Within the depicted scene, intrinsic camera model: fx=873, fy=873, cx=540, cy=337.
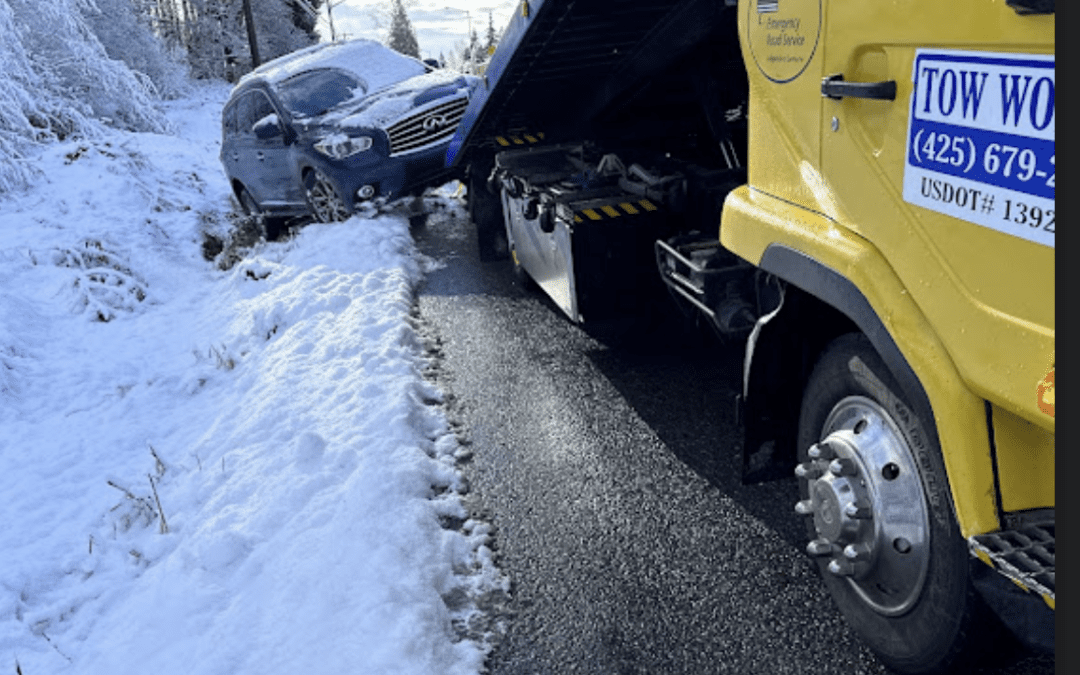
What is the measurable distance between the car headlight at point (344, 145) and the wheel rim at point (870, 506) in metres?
7.46

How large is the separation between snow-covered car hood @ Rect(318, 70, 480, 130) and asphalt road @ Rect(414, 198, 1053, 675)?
4151mm

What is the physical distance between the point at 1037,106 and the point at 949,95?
27 cm

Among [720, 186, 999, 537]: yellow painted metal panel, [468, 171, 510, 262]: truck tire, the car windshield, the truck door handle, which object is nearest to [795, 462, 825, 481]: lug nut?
[720, 186, 999, 537]: yellow painted metal panel

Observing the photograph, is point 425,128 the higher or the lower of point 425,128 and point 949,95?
the lower

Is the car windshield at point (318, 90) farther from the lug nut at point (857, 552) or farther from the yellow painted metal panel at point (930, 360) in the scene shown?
the lug nut at point (857, 552)

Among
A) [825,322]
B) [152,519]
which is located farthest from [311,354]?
[825,322]

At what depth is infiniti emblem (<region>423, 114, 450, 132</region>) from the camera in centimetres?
948

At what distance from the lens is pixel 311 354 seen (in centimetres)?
610

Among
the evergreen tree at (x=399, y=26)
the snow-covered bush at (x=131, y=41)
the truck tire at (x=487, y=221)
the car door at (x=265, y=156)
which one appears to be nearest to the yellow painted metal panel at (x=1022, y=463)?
the truck tire at (x=487, y=221)

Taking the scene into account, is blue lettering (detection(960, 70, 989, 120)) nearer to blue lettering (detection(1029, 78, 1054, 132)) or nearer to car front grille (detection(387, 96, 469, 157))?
blue lettering (detection(1029, 78, 1054, 132))

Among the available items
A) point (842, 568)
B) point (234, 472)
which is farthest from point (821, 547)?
point (234, 472)

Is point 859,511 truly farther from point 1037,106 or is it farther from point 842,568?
point 1037,106

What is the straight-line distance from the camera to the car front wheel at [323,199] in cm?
953

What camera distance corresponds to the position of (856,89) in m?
2.29
